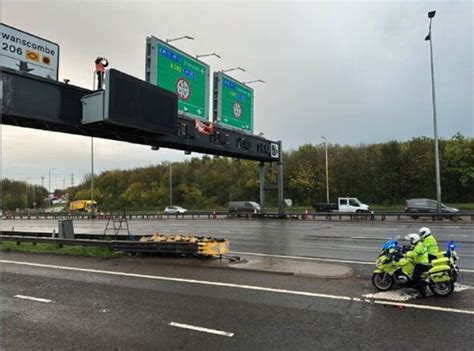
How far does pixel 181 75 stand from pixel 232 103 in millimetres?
6304

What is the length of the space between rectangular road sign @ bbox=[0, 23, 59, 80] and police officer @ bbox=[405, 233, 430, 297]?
41.6 ft

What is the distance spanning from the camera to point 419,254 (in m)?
7.97

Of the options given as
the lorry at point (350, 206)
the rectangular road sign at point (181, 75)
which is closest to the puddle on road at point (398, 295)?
the rectangular road sign at point (181, 75)

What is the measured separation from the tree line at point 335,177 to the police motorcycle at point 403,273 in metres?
45.1

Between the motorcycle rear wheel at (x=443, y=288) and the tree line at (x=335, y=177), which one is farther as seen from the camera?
the tree line at (x=335, y=177)

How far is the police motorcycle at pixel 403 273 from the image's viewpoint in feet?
25.5

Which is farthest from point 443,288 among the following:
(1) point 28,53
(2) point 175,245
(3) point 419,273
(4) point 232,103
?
(4) point 232,103

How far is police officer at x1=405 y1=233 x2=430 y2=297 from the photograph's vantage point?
25.8 ft

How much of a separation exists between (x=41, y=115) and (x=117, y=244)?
5220mm

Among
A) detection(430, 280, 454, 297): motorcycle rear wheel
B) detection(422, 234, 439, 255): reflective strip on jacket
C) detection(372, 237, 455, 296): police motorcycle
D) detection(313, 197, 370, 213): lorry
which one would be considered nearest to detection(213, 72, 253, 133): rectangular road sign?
detection(313, 197, 370, 213): lorry

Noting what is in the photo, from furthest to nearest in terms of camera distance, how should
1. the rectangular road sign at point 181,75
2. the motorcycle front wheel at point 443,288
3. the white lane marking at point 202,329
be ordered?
1. the rectangular road sign at point 181,75
2. the motorcycle front wheel at point 443,288
3. the white lane marking at point 202,329

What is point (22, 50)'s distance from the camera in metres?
13.4

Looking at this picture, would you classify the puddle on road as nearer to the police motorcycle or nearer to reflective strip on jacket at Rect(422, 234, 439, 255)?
the police motorcycle

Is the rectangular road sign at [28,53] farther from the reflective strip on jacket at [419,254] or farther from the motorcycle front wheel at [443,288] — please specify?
the motorcycle front wheel at [443,288]
